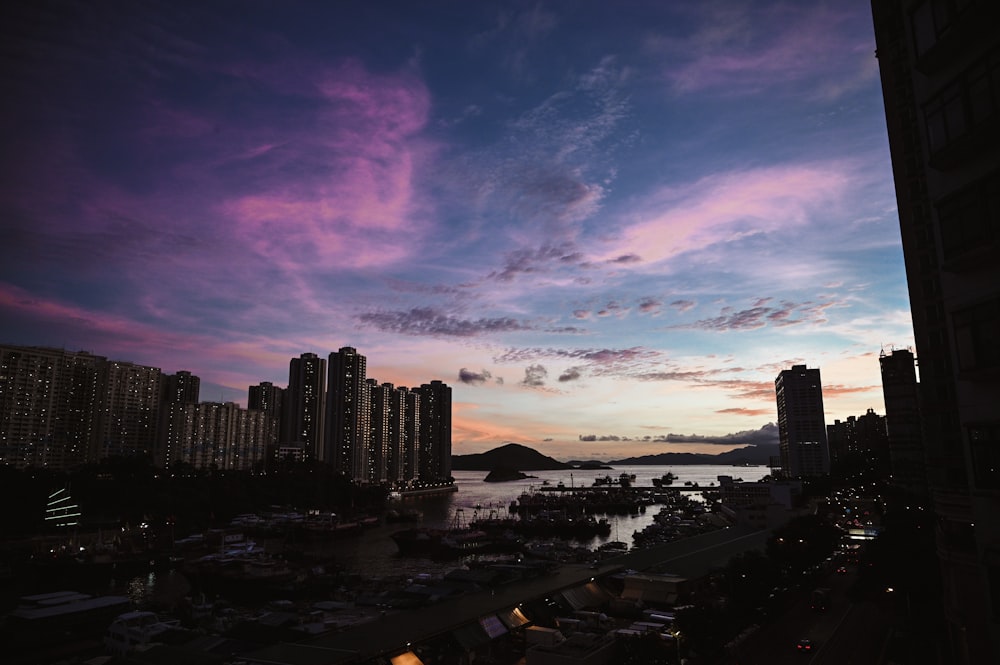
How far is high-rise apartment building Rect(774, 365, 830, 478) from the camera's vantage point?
106m

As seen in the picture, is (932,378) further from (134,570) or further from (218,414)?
(218,414)

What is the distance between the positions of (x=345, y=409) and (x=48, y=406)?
60.8 meters

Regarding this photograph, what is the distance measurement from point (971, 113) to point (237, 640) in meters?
23.2

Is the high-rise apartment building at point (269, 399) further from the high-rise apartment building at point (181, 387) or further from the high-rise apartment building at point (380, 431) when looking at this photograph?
the high-rise apartment building at point (181, 387)

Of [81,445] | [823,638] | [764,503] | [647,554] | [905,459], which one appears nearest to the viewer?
[823,638]

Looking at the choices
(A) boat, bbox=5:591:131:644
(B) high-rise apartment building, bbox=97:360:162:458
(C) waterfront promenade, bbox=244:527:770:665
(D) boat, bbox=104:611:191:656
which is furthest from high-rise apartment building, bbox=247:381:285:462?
(C) waterfront promenade, bbox=244:527:770:665

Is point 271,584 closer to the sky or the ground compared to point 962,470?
closer to the ground

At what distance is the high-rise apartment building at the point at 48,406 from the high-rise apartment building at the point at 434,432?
89.5m

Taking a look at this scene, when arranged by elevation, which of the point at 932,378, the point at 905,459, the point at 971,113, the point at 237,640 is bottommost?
the point at 237,640

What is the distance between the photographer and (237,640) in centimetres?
1969

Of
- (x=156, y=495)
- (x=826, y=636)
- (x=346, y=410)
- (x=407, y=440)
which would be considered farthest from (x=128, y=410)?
(x=826, y=636)

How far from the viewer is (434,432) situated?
171 meters

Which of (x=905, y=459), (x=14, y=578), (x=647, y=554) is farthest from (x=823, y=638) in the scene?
(x=14, y=578)

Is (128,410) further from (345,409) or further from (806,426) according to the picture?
(806,426)
